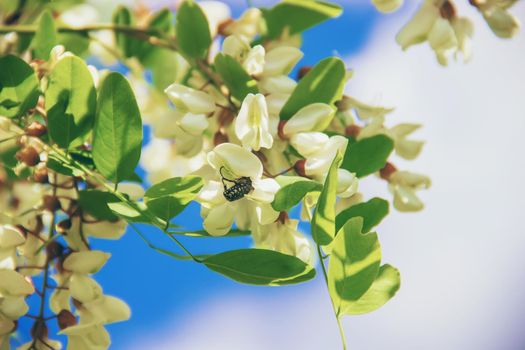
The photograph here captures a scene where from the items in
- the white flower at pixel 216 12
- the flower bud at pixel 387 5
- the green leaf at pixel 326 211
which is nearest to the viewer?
the green leaf at pixel 326 211

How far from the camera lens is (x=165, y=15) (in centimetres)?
88

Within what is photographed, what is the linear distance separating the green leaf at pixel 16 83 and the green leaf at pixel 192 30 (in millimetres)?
176

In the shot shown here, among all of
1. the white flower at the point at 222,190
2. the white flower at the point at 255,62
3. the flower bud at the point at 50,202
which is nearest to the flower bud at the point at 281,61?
the white flower at the point at 255,62

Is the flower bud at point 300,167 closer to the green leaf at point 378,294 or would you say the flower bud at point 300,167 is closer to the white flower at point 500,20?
the green leaf at point 378,294

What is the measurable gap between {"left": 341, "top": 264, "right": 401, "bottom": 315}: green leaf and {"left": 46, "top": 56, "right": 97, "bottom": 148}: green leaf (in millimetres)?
247

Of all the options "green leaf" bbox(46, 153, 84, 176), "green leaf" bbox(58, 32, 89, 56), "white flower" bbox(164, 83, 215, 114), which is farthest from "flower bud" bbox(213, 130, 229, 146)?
"green leaf" bbox(58, 32, 89, 56)

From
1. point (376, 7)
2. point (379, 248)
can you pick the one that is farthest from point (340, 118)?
point (379, 248)

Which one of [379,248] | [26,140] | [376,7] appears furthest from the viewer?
[376,7]

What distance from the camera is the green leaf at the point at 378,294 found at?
485mm

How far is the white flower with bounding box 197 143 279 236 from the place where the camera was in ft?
1.69

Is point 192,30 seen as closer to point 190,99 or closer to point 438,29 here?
point 190,99

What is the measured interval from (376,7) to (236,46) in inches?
6.0

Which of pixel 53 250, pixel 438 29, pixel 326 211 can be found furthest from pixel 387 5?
pixel 53 250

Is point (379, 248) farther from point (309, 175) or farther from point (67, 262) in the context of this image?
point (67, 262)
